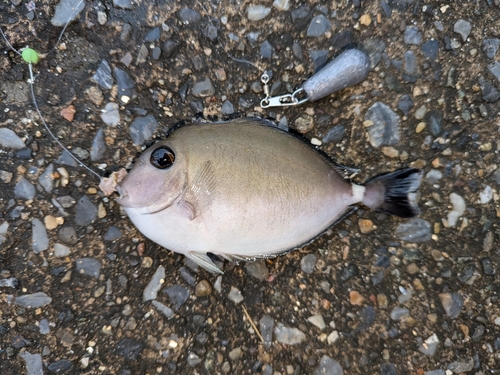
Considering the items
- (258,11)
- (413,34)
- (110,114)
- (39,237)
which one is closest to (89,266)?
(39,237)

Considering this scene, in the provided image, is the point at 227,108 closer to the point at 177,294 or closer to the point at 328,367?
the point at 177,294

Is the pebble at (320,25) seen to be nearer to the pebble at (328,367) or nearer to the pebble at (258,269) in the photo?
the pebble at (258,269)

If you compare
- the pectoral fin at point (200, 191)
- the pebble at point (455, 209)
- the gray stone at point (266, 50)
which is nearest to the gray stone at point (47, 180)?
the pectoral fin at point (200, 191)

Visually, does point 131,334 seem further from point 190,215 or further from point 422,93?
point 422,93

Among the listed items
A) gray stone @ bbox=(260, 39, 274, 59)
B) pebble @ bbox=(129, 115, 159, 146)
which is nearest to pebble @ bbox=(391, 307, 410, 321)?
gray stone @ bbox=(260, 39, 274, 59)

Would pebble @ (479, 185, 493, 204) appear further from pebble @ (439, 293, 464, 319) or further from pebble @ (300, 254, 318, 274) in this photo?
pebble @ (300, 254, 318, 274)

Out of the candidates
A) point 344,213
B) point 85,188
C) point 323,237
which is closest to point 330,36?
point 344,213
